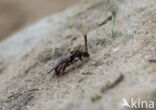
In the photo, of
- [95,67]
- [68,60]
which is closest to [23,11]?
[68,60]

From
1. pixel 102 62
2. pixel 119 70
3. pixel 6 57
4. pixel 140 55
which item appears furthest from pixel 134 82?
pixel 6 57

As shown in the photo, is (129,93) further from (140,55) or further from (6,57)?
(6,57)

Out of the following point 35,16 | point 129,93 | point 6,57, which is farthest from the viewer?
point 35,16

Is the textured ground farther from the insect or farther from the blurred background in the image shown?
the blurred background

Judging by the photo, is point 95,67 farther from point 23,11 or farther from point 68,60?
point 23,11

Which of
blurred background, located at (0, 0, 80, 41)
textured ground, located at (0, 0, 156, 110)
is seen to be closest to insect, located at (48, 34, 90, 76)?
textured ground, located at (0, 0, 156, 110)

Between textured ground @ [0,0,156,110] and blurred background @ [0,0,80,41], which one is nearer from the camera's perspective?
textured ground @ [0,0,156,110]

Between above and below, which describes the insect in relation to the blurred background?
below
